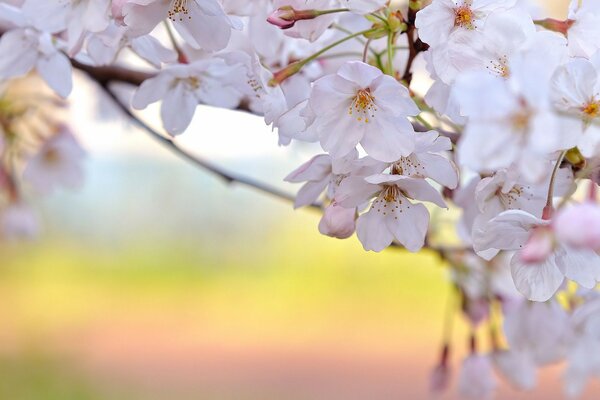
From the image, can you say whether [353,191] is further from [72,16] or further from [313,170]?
[72,16]

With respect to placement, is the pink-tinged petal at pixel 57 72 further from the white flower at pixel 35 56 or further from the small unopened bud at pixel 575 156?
the small unopened bud at pixel 575 156

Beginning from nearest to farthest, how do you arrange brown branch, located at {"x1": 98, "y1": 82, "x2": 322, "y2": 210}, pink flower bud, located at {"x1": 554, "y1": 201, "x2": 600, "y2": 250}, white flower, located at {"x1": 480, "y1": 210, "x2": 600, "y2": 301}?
pink flower bud, located at {"x1": 554, "y1": 201, "x2": 600, "y2": 250} → white flower, located at {"x1": 480, "y1": 210, "x2": 600, "y2": 301} → brown branch, located at {"x1": 98, "y1": 82, "x2": 322, "y2": 210}

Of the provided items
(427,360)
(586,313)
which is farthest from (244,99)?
(427,360)

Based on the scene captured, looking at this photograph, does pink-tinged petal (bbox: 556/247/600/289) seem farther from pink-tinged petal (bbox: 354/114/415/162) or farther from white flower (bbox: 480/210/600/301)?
pink-tinged petal (bbox: 354/114/415/162)

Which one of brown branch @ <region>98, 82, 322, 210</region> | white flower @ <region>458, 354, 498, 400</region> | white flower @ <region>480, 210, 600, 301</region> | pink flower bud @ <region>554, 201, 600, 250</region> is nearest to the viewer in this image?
pink flower bud @ <region>554, 201, 600, 250</region>

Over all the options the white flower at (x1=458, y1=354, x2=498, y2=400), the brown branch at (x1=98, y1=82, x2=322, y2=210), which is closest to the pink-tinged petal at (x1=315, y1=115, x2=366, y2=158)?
the brown branch at (x1=98, y1=82, x2=322, y2=210)

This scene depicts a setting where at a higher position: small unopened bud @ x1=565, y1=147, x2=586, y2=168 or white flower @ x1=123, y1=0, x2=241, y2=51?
white flower @ x1=123, y1=0, x2=241, y2=51

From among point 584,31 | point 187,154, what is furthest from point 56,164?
point 584,31
